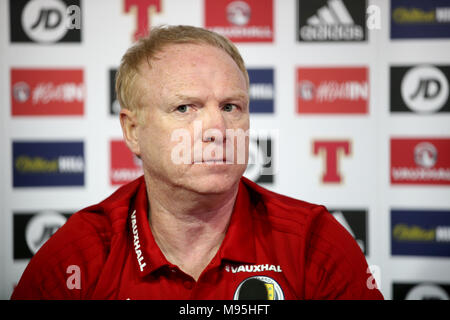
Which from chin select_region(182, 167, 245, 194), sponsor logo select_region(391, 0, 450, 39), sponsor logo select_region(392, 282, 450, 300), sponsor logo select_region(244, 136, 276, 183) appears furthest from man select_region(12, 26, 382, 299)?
sponsor logo select_region(391, 0, 450, 39)

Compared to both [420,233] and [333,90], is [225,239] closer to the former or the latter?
[333,90]

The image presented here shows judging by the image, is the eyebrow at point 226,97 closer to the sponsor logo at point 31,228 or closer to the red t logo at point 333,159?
the red t logo at point 333,159

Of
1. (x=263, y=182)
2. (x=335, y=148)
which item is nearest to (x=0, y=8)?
(x=263, y=182)

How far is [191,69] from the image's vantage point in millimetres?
1113

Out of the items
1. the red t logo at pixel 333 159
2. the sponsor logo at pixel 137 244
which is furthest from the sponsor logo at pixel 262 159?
the sponsor logo at pixel 137 244

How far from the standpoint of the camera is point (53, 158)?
2320mm

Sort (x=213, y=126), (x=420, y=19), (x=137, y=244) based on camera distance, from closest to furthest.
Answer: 1. (x=213, y=126)
2. (x=137, y=244)
3. (x=420, y=19)

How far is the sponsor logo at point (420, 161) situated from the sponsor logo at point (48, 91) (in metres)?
1.79

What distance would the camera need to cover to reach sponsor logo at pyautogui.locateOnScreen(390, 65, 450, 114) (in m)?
2.25

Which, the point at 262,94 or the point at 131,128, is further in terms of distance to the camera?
the point at 262,94

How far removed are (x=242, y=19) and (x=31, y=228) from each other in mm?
1680

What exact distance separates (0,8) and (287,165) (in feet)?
6.00

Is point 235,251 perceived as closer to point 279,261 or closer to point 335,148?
point 279,261

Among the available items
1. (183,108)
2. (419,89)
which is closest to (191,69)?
(183,108)
